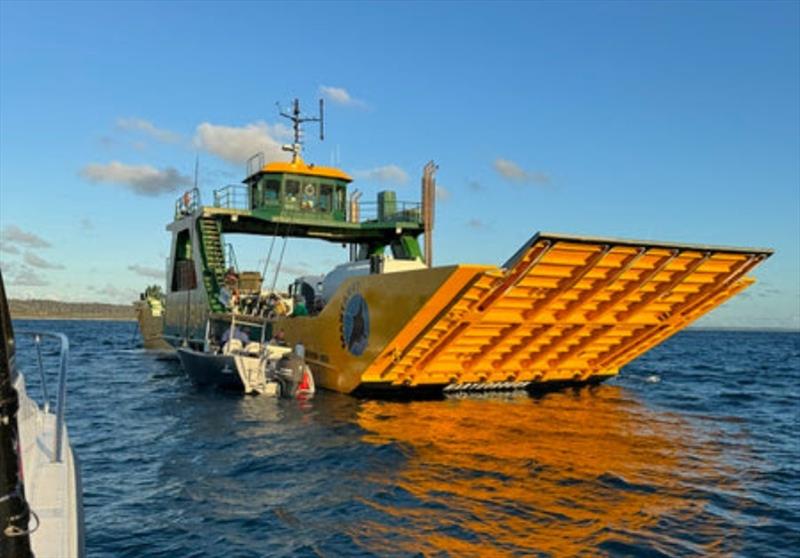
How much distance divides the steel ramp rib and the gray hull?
4.30m

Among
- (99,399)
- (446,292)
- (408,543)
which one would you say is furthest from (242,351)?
(408,543)

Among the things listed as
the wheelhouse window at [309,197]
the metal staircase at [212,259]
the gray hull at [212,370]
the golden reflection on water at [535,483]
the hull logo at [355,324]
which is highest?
the wheelhouse window at [309,197]

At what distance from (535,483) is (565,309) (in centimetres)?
725

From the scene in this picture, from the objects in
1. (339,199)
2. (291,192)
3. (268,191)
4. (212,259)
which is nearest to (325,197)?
(339,199)

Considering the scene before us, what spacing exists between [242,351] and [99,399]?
12.2ft

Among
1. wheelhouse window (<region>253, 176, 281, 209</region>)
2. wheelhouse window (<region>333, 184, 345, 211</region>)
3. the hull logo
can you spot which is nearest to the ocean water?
the hull logo

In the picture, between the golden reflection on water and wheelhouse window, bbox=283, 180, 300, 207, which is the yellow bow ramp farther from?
wheelhouse window, bbox=283, 180, 300, 207

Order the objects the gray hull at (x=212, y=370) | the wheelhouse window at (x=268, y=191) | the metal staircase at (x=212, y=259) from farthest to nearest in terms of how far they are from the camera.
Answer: the wheelhouse window at (x=268, y=191), the metal staircase at (x=212, y=259), the gray hull at (x=212, y=370)

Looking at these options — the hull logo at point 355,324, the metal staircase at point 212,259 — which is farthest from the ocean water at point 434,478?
the metal staircase at point 212,259

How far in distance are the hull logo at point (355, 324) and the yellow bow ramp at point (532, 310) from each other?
0.13 m

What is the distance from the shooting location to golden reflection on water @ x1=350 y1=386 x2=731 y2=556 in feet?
21.9

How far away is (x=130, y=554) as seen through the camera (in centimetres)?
620

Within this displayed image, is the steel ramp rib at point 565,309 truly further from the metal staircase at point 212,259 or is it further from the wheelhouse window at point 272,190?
the wheelhouse window at point 272,190

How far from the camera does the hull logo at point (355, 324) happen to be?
15984mm
